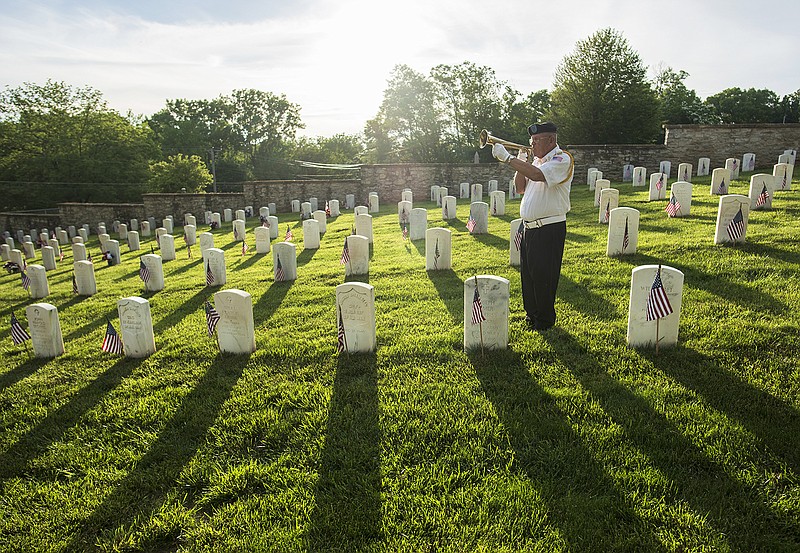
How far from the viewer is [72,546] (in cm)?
304

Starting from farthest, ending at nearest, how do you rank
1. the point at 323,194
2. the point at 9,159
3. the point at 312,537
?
1. the point at 9,159
2. the point at 323,194
3. the point at 312,537

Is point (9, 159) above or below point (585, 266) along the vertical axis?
above

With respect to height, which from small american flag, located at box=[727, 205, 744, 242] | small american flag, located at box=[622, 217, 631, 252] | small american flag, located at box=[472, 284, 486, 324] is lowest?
small american flag, located at box=[472, 284, 486, 324]

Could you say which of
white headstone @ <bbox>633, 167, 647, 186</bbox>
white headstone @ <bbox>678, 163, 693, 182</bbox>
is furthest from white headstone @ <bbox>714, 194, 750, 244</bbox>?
white headstone @ <bbox>633, 167, 647, 186</bbox>

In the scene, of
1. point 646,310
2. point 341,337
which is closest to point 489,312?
point 646,310

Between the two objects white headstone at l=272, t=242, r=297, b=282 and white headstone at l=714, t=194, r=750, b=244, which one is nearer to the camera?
white headstone at l=714, t=194, r=750, b=244

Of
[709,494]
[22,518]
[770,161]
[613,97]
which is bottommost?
[22,518]

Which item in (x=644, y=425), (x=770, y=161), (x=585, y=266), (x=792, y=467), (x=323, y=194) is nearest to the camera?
(x=792, y=467)

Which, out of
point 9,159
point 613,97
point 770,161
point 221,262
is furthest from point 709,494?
point 9,159

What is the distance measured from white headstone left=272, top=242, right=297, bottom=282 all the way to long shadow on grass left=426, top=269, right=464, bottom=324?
275 centimetres

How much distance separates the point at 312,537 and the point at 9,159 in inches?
1852

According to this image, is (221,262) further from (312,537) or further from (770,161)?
(770,161)

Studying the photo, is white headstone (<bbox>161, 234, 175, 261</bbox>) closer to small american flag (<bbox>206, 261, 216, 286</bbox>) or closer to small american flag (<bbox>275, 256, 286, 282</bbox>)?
small american flag (<bbox>206, 261, 216, 286</bbox>)

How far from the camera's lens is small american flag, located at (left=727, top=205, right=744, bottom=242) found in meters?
7.93
